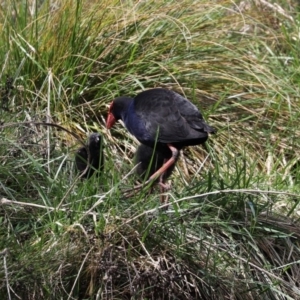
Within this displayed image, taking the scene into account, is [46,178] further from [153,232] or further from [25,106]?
[25,106]

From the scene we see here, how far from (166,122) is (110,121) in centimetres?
56

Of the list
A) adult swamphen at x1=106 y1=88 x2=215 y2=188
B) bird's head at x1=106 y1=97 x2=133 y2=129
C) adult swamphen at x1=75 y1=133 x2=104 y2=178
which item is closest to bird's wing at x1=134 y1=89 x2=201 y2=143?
adult swamphen at x1=106 y1=88 x2=215 y2=188

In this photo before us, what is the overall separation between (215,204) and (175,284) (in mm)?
506

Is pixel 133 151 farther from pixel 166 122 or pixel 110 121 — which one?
pixel 166 122

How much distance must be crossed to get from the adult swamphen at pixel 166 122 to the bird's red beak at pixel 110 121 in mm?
232

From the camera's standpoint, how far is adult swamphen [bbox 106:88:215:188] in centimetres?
499

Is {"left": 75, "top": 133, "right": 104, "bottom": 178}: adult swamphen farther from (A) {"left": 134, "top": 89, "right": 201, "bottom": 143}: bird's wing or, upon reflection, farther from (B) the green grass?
Answer: (A) {"left": 134, "top": 89, "right": 201, "bottom": 143}: bird's wing

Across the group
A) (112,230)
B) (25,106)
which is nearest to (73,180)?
(112,230)

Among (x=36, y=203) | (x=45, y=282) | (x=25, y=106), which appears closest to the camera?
(x=45, y=282)

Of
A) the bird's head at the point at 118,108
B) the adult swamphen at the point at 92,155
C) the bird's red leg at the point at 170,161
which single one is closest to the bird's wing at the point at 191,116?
the bird's red leg at the point at 170,161

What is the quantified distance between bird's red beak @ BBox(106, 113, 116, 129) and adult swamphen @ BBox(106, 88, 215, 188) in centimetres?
23

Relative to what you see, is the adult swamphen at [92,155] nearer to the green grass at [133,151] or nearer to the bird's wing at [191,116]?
the green grass at [133,151]

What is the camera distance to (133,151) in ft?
18.6

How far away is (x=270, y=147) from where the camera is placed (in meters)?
5.79
